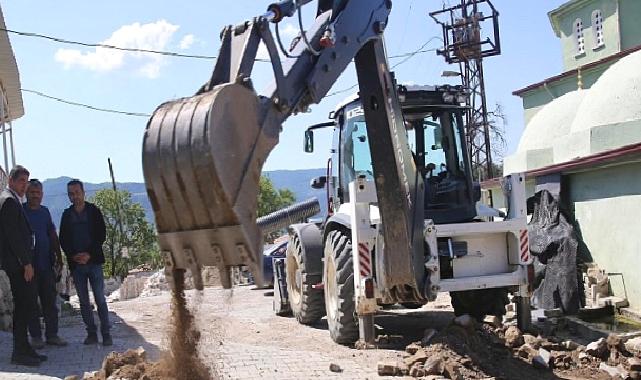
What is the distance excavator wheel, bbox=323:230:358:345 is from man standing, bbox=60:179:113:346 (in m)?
2.61

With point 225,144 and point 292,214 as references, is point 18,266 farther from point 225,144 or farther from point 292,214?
point 292,214

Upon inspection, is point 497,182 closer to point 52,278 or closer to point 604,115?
point 604,115

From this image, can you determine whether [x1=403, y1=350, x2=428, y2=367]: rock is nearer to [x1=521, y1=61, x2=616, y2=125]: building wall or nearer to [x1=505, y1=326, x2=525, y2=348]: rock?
[x1=505, y1=326, x2=525, y2=348]: rock

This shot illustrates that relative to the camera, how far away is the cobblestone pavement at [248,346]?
22.2 feet

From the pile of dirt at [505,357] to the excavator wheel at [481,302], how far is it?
0.87 metres

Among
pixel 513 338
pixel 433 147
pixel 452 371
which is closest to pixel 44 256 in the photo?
pixel 452 371


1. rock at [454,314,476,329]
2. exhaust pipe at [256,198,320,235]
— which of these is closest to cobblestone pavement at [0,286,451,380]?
rock at [454,314,476,329]

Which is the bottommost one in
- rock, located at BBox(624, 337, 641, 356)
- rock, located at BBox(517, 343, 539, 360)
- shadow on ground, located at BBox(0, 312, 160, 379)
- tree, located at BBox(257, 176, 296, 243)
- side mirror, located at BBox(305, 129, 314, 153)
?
rock, located at BBox(624, 337, 641, 356)

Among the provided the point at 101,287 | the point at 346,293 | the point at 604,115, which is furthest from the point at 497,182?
the point at 101,287

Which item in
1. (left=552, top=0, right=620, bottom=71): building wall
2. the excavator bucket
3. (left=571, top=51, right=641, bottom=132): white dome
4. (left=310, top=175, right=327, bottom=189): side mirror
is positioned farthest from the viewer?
(left=552, top=0, right=620, bottom=71): building wall

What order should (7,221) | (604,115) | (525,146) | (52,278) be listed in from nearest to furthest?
(7,221), (52,278), (604,115), (525,146)

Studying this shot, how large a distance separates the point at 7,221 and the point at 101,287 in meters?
1.41

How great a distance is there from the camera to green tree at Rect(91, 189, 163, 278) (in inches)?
1537

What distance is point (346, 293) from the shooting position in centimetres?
841
